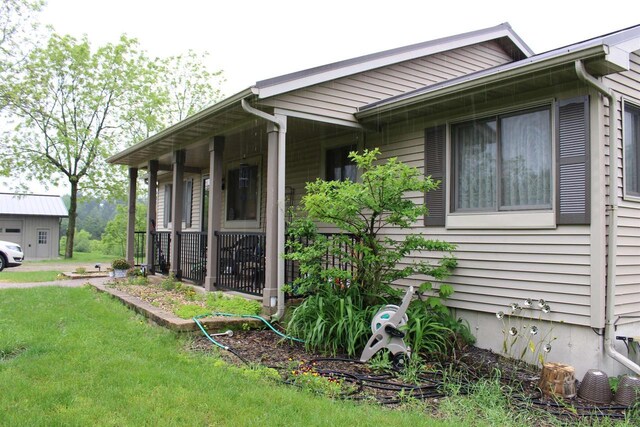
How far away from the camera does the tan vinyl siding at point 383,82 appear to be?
21.7 feet

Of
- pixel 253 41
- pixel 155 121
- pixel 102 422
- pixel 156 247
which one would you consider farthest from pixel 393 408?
pixel 253 41

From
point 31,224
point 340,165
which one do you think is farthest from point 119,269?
point 31,224

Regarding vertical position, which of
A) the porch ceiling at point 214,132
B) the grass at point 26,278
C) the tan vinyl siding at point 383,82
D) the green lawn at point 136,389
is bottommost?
the grass at point 26,278

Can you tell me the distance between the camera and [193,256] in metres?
8.96

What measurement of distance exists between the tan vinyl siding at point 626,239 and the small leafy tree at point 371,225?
1.71 metres

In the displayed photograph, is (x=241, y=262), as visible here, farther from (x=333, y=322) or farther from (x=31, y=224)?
(x=31, y=224)

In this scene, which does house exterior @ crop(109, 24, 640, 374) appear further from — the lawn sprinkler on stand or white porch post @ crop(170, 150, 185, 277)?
the lawn sprinkler on stand

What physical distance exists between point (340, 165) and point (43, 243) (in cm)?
2448

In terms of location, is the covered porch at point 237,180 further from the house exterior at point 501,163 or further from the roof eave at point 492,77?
the roof eave at point 492,77

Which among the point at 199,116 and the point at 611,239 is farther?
the point at 199,116

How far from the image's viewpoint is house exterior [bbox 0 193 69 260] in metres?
26.0

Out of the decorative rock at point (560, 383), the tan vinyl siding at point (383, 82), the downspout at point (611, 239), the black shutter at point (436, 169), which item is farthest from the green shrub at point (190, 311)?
the downspout at point (611, 239)

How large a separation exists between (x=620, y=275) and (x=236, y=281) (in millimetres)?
5138

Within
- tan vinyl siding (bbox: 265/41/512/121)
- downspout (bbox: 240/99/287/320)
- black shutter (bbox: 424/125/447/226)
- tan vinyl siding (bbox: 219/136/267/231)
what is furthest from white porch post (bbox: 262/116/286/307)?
tan vinyl siding (bbox: 219/136/267/231)
